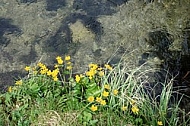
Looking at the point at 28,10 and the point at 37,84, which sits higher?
the point at 28,10

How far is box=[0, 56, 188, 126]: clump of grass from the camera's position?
3.72 meters

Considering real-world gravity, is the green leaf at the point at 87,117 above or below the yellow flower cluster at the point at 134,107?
below

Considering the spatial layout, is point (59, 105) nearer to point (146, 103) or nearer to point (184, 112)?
point (146, 103)

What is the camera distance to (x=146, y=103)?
385 centimetres

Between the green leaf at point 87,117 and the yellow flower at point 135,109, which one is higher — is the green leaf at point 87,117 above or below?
below

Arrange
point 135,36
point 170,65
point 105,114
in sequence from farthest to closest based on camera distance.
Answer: point 135,36, point 170,65, point 105,114

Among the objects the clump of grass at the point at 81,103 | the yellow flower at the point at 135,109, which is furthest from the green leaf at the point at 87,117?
the yellow flower at the point at 135,109

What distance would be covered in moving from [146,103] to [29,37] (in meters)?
1.82

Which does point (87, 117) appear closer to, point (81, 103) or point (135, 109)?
point (81, 103)

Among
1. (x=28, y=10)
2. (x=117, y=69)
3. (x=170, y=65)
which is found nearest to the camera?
(x=117, y=69)

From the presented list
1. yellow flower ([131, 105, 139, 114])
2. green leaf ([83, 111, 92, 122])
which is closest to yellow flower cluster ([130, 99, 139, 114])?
yellow flower ([131, 105, 139, 114])

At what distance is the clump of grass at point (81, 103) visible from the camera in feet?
12.2

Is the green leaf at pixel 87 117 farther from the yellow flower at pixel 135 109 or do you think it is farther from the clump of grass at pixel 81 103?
the yellow flower at pixel 135 109

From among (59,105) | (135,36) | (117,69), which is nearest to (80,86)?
(59,105)
